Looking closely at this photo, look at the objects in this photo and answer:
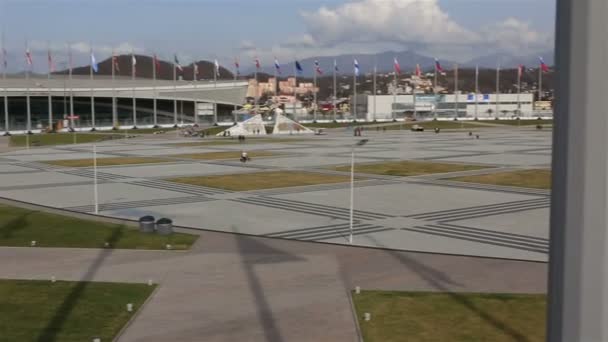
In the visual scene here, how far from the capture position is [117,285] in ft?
52.2

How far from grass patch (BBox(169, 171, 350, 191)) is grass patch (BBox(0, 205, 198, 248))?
1141 centimetres

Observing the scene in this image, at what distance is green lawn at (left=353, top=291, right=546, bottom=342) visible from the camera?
40.8 ft

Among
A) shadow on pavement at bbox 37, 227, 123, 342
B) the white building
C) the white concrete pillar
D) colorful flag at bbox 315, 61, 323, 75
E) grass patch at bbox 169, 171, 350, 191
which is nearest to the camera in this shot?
the white concrete pillar

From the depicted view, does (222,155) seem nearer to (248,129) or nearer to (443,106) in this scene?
(248,129)

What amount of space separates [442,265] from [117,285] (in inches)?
342

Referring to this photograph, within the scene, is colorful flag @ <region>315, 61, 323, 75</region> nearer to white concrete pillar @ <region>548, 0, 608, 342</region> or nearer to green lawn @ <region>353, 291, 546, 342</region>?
green lawn @ <region>353, 291, 546, 342</region>

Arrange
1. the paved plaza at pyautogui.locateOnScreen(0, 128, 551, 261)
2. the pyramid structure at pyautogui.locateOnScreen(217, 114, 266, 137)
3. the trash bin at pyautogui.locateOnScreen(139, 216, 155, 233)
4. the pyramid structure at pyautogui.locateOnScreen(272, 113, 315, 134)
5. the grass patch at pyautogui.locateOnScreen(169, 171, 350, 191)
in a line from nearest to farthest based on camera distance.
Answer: the paved plaza at pyautogui.locateOnScreen(0, 128, 551, 261)
the trash bin at pyautogui.locateOnScreen(139, 216, 155, 233)
the grass patch at pyautogui.locateOnScreen(169, 171, 350, 191)
the pyramid structure at pyautogui.locateOnScreen(217, 114, 266, 137)
the pyramid structure at pyautogui.locateOnScreen(272, 113, 315, 134)

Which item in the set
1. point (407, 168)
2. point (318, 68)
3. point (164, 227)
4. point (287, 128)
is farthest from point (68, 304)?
point (318, 68)

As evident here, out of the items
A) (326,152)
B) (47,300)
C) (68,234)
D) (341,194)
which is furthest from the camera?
(326,152)

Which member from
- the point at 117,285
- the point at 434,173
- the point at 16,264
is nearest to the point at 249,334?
the point at 117,285

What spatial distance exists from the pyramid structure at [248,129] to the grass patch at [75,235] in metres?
66.3

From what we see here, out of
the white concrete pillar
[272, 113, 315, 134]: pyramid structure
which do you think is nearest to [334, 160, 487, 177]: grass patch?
the white concrete pillar

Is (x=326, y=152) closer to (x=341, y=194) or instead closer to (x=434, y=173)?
(x=434, y=173)

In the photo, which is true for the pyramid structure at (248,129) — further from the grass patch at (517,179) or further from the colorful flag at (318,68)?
the grass patch at (517,179)
